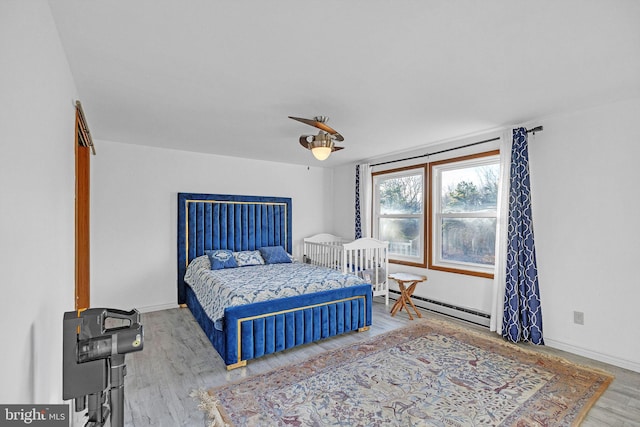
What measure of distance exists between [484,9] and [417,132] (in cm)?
221

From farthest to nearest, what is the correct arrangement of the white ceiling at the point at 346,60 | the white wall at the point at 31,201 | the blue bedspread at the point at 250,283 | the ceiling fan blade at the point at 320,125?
1. the blue bedspread at the point at 250,283
2. the ceiling fan blade at the point at 320,125
3. the white ceiling at the point at 346,60
4. the white wall at the point at 31,201

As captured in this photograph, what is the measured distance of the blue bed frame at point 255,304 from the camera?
2850mm

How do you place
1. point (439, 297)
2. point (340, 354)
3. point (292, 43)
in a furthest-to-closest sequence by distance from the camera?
point (439, 297) < point (340, 354) < point (292, 43)

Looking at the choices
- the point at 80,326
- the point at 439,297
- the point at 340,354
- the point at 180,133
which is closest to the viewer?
the point at 80,326

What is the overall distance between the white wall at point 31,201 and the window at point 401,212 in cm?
413

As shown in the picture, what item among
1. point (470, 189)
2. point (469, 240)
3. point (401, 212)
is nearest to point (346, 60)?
point (470, 189)

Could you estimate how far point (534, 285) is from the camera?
321cm

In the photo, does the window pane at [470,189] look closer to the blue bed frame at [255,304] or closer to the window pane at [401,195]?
the window pane at [401,195]

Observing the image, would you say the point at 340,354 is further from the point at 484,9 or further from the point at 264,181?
the point at 264,181

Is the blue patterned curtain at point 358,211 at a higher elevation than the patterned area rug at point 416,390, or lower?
higher

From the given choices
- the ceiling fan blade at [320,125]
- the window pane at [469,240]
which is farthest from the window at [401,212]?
the ceiling fan blade at [320,125]

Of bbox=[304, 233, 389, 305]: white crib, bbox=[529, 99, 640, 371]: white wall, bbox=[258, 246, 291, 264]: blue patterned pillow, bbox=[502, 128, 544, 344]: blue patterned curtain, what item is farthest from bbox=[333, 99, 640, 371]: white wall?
bbox=[258, 246, 291, 264]: blue patterned pillow

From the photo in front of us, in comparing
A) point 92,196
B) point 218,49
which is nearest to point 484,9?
point 218,49

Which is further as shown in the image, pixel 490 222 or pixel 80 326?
pixel 490 222
